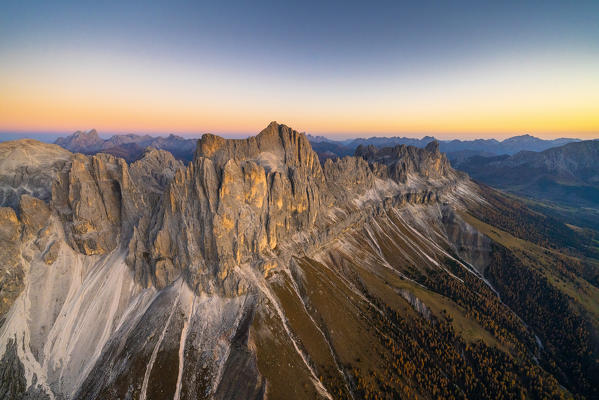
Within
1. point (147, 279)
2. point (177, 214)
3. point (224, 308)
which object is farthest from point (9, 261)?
point (224, 308)

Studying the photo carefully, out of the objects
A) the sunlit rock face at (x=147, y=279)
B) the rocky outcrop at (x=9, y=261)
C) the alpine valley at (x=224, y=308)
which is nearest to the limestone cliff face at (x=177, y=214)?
the sunlit rock face at (x=147, y=279)

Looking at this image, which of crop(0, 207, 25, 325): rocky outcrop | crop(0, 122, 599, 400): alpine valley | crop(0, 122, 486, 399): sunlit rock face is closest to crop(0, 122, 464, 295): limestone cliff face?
crop(0, 122, 486, 399): sunlit rock face

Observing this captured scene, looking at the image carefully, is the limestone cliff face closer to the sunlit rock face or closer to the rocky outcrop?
the sunlit rock face

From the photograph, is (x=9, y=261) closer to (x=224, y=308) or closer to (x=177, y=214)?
(x=177, y=214)

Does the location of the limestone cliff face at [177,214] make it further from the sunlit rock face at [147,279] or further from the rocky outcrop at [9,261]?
the rocky outcrop at [9,261]

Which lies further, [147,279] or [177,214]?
[177,214]
